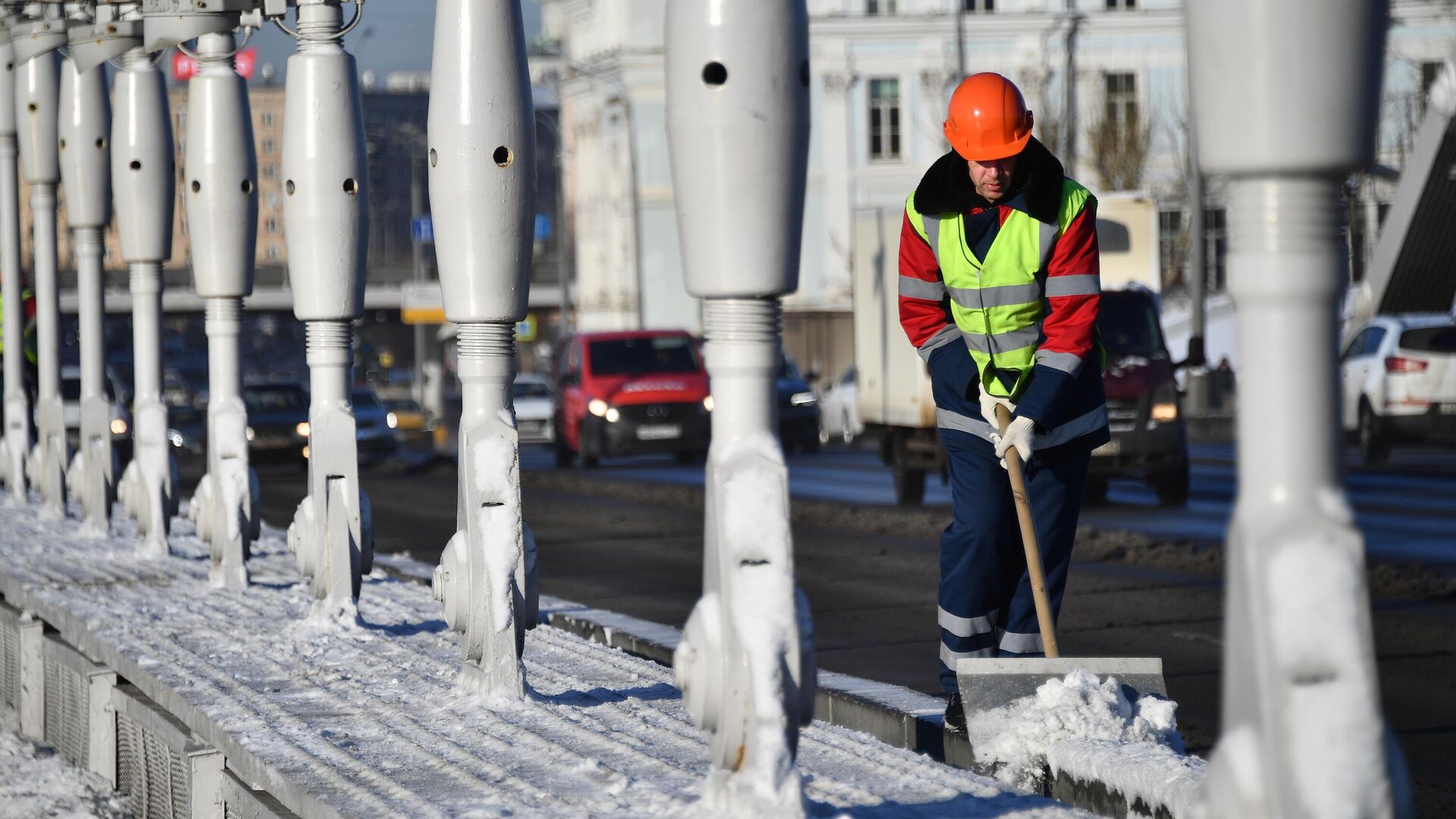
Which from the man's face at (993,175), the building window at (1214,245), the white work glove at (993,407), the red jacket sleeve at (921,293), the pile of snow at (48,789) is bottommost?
the pile of snow at (48,789)

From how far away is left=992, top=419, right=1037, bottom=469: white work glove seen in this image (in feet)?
20.4

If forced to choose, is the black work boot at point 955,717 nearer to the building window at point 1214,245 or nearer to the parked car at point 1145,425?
the parked car at point 1145,425

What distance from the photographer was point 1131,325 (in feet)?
67.6

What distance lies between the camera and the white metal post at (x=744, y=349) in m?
4.46

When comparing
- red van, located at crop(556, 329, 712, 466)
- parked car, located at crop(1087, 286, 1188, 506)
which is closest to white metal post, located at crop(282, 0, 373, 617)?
parked car, located at crop(1087, 286, 1188, 506)

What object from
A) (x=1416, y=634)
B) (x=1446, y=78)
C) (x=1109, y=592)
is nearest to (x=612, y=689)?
(x=1416, y=634)

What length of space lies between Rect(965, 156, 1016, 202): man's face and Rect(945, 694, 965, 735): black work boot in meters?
1.37

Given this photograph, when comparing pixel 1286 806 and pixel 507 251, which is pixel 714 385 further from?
pixel 507 251

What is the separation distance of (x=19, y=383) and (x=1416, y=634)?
1291 cm

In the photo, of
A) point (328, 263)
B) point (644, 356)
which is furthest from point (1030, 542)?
point (644, 356)

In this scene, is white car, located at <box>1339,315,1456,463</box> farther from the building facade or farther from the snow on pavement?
the building facade

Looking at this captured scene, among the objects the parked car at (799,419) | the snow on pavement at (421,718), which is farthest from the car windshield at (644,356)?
the snow on pavement at (421,718)

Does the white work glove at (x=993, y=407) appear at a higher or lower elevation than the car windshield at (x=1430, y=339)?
higher

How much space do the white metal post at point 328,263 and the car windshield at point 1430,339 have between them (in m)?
20.5
